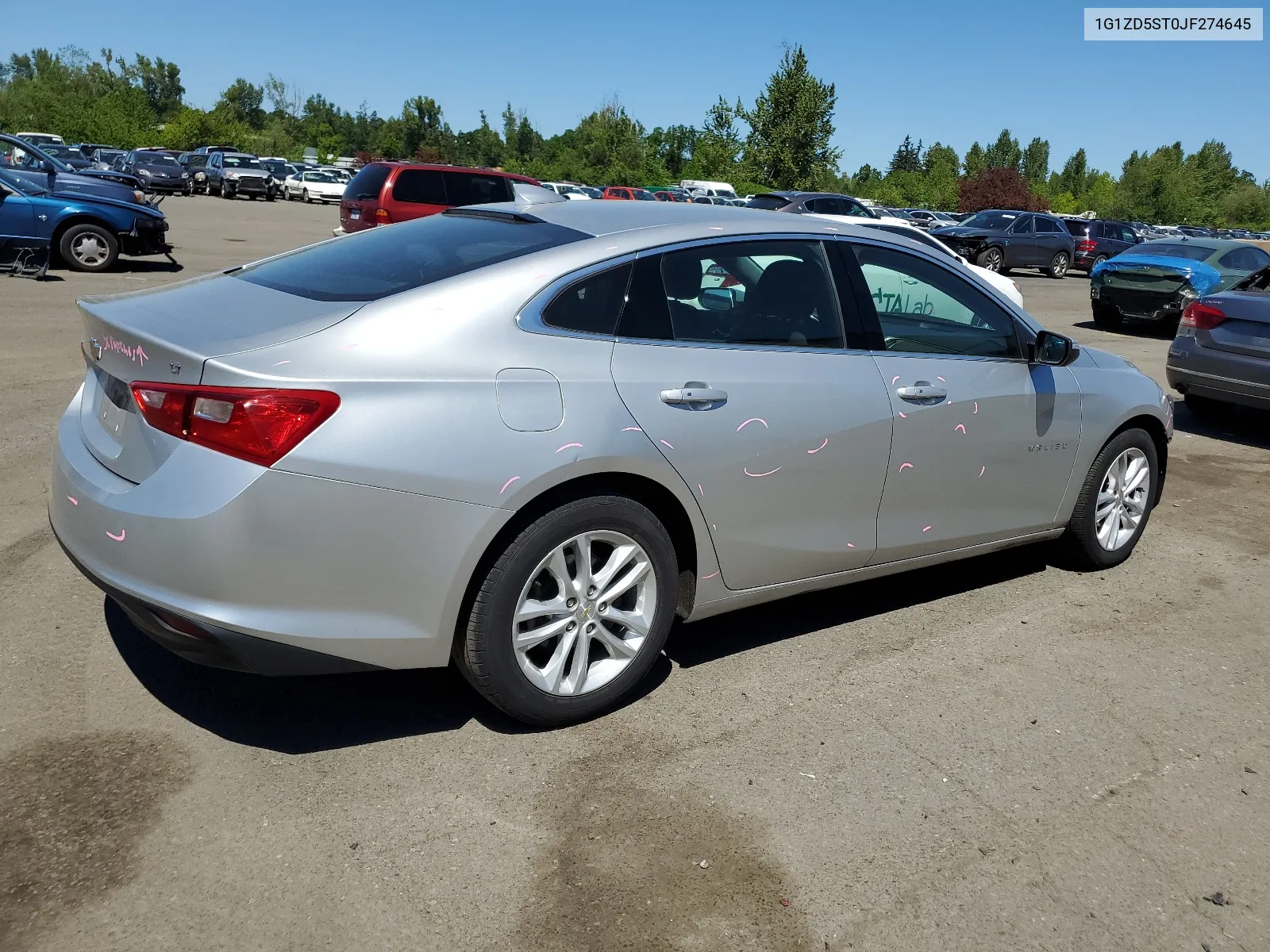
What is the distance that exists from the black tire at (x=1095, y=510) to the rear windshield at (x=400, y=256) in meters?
2.85

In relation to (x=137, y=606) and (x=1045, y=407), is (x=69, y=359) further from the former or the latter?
(x=1045, y=407)

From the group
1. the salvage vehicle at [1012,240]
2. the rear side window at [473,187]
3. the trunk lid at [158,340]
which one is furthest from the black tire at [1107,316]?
the trunk lid at [158,340]

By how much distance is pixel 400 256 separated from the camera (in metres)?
3.74

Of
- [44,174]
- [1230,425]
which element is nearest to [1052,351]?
[1230,425]

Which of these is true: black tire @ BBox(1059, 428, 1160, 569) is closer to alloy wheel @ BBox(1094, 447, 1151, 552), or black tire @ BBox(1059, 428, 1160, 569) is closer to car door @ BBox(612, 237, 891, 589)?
alloy wheel @ BBox(1094, 447, 1151, 552)

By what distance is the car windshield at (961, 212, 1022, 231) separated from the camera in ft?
98.3

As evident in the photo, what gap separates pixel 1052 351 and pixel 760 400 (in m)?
1.64

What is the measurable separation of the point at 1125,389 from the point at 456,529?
140 inches

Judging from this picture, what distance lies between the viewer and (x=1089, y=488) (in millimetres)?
5098

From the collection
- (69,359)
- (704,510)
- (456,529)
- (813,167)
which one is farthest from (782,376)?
(813,167)

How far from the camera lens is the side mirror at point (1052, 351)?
4.63 meters

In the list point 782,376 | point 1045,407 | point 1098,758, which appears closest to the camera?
point 1098,758

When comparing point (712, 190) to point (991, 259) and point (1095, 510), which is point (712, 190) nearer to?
point (991, 259)

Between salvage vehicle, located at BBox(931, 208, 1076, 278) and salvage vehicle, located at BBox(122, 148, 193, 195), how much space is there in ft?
102
